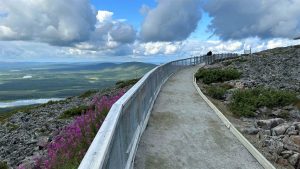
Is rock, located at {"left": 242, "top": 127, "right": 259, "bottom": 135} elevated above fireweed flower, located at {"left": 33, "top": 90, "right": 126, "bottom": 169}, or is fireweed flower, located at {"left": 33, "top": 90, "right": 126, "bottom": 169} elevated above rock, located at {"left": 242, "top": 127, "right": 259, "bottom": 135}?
fireweed flower, located at {"left": 33, "top": 90, "right": 126, "bottom": 169}

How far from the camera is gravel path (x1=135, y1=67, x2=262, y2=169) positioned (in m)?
8.69

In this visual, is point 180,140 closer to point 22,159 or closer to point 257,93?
point 22,159

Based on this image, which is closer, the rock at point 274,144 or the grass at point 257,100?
the rock at point 274,144

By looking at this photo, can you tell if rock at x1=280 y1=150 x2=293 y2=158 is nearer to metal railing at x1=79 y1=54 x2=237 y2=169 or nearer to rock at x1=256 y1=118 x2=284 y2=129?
rock at x1=256 y1=118 x2=284 y2=129

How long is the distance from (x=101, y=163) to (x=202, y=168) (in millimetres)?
4763

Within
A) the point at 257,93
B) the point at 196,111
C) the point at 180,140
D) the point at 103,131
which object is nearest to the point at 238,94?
the point at 257,93

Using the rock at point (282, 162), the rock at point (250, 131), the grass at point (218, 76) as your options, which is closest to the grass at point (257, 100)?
the rock at point (250, 131)

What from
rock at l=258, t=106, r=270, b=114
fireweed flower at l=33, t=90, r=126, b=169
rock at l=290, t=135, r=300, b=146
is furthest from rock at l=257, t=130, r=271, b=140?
rock at l=258, t=106, r=270, b=114

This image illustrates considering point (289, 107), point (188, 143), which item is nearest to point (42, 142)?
point (188, 143)

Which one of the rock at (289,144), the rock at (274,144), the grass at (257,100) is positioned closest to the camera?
the rock at (274,144)

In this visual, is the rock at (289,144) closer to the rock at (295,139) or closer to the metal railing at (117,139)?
the rock at (295,139)

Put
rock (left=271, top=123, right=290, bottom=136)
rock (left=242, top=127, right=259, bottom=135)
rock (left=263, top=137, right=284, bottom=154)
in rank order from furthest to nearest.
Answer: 1. rock (left=242, top=127, right=259, bottom=135)
2. rock (left=271, top=123, right=290, bottom=136)
3. rock (left=263, top=137, right=284, bottom=154)

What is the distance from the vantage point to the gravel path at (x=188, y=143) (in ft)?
28.5

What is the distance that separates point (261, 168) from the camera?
865 cm
